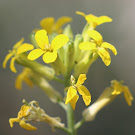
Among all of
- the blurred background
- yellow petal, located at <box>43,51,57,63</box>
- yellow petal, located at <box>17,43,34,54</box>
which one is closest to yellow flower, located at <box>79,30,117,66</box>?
yellow petal, located at <box>43,51,57,63</box>

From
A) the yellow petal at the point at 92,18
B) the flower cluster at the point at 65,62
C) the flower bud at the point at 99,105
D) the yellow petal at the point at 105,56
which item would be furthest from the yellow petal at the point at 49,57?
the flower bud at the point at 99,105

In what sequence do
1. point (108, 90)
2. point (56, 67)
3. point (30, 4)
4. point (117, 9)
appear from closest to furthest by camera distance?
point (56, 67) → point (108, 90) → point (117, 9) → point (30, 4)

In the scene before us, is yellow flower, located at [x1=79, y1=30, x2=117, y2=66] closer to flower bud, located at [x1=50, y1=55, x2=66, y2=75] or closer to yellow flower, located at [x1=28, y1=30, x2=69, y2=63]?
yellow flower, located at [x1=28, y1=30, x2=69, y2=63]

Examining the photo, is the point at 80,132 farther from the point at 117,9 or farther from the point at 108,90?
the point at 117,9

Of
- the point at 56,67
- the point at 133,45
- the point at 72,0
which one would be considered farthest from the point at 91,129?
the point at 72,0

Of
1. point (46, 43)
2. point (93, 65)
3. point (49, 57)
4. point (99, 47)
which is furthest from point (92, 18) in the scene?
point (93, 65)

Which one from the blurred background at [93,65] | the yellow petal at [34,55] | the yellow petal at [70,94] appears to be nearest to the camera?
the yellow petal at [70,94]

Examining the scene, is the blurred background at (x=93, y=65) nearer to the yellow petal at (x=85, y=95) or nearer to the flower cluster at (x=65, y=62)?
the flower cluster at (x=65, y=62)
